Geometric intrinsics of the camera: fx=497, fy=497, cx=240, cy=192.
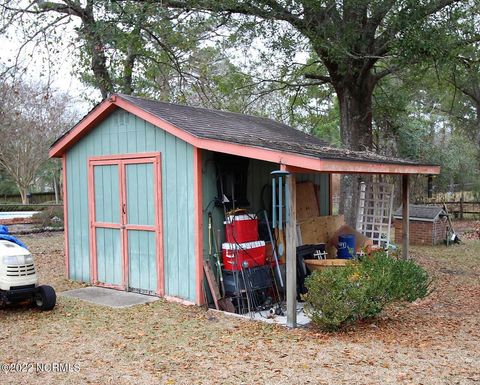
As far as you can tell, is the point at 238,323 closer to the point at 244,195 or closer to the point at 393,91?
the point at 244,195

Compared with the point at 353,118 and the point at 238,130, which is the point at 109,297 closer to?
the point at 238,130

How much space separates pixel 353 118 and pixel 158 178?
22.8 ft

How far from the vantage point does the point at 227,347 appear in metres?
5.10

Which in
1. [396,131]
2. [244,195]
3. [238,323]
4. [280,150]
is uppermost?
[396,131]

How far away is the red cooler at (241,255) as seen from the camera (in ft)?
22.0

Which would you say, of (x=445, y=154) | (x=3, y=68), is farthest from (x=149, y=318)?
(x=445, y=154)

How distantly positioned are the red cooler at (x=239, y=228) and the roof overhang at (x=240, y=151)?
1.05 meters

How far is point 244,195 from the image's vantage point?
7254mm

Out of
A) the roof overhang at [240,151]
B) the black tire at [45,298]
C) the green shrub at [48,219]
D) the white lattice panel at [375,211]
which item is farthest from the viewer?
the green shrub at [48,219]

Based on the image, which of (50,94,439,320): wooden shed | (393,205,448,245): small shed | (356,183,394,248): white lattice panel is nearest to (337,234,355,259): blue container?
(356,183,394,248): white lattice panel

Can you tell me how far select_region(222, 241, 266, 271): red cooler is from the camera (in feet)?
22.0

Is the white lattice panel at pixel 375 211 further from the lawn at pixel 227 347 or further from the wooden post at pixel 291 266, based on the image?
the wooden post at pixel 291 266

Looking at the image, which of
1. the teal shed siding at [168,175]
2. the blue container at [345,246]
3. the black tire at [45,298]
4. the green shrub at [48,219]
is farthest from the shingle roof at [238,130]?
the green shrub at [48,219]

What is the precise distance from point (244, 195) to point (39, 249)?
7.74m
